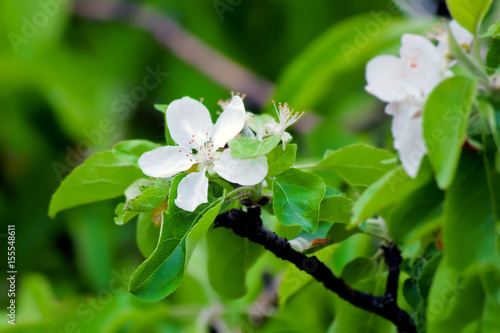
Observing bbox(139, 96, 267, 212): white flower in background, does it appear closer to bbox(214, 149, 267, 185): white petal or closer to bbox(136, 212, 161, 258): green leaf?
bbox(214, 149, 267, 185): white petal

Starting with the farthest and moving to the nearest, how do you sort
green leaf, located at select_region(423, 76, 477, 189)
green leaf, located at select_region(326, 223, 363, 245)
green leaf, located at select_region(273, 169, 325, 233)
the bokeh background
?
the bokeh background < green leaf, located at select_region(326, 223, 363, 245) < green leaf, located at select_region(273, 169, 325, 233) < green leaf, located at select_region(423, 76, 477, 189)

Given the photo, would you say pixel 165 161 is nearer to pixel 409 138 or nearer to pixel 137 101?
pixel 409 138

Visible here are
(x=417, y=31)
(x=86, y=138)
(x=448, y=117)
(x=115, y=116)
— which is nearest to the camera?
(x=448, y=117)

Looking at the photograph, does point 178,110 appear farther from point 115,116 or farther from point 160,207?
point 115,116

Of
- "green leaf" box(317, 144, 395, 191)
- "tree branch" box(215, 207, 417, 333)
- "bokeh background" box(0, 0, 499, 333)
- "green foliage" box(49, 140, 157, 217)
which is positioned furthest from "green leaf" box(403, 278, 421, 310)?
"bokeh background" box(0, 0, 499, 333)

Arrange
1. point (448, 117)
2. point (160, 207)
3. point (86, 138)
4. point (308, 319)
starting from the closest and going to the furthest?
1. point (448, 117)
2. point (160, 207)
3. point (308, 319)
4. point (86, 138)

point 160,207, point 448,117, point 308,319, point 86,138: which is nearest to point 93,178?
point 160,207
